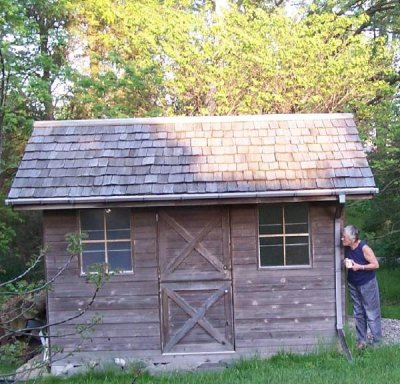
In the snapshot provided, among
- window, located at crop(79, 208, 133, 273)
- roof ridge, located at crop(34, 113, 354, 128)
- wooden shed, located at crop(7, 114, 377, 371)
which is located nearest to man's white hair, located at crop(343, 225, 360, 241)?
wooden shed, located at crop(7, 114, 377, 371)

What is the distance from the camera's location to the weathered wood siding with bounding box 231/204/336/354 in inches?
318

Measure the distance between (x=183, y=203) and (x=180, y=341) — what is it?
209 centimetres

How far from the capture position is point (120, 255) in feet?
26.5

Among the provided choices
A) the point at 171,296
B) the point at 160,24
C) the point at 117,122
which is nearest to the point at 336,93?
the point at 160,24

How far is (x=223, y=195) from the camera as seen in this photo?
7598mm

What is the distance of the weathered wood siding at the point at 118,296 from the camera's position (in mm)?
8023

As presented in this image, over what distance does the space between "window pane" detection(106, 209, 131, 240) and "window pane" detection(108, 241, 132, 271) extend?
0.39 feet

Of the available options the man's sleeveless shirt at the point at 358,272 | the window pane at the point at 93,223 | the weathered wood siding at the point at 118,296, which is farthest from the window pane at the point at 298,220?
the window pane at the point at 93,223

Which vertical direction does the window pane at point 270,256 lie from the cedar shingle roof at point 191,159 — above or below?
below

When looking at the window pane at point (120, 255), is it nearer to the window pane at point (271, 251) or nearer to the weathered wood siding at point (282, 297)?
the weathered wood siding at point (282, 297)

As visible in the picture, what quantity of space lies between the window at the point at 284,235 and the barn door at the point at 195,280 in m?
0.57

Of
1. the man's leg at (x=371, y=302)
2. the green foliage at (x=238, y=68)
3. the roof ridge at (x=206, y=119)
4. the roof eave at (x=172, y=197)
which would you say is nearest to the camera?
the roof eave at (x=172, y=197)

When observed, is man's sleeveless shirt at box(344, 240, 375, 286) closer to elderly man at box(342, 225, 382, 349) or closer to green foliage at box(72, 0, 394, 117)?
elderly man at box(342, 225, 382, 349)

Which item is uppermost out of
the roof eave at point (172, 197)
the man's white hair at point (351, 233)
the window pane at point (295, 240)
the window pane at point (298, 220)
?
Answer: the roof eave at point (172, 197)
